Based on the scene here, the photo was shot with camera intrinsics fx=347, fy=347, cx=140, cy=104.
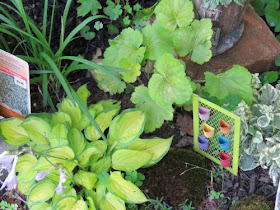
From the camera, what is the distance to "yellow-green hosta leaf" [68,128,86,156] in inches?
71.5

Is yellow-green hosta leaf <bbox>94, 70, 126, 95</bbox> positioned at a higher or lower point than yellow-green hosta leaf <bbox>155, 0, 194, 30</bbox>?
lower

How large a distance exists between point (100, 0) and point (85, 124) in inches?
38.7

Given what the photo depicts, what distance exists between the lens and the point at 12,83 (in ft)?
5.90

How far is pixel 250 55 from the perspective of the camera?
2311mm

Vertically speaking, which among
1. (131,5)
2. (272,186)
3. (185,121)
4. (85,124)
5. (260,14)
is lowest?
(272,186)

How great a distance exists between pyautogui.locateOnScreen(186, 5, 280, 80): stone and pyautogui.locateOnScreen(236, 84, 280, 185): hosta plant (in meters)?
0.35

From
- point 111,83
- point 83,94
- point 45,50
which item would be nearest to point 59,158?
point 83,94

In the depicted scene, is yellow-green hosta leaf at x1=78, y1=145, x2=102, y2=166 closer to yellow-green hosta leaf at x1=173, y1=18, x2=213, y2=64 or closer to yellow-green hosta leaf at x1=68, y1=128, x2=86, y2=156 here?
yellow-green hosta leaf at x1=68, y1=128, x2=86, y2=156

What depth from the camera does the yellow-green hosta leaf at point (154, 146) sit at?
187 centimetres

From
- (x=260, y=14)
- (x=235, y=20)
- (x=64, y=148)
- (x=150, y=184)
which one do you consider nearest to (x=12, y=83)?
(x=64, y=148)

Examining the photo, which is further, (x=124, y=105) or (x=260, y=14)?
(x=260, y=14)

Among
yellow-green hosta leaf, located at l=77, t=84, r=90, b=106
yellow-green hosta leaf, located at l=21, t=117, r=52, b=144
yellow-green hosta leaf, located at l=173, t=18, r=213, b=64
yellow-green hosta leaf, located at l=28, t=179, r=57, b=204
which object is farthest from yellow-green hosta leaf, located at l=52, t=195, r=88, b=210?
yellow-green hosta leaf, located at l=173, t=18, r=213, b=64

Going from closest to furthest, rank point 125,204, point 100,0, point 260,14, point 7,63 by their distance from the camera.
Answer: point 7,63 → point 125,204 → point 100,0 → point 260,14

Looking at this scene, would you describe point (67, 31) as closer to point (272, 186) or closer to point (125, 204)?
point (125, 204)
